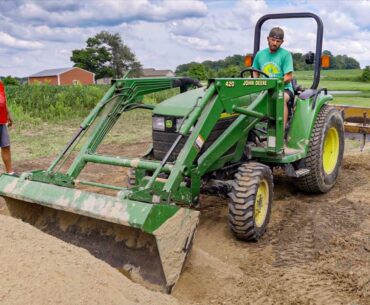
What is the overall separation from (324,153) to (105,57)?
6310cm

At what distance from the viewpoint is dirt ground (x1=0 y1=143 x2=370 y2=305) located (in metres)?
3.37

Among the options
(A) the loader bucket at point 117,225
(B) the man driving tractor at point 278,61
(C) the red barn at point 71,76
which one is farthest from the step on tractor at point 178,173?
(C) the red barn at point 71,76

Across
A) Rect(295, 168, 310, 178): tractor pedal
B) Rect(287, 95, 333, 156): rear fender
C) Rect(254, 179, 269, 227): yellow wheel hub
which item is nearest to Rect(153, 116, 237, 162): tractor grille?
Rect(254, 179, 269, 227): yellow wheel hub

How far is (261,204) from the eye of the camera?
5359 mm

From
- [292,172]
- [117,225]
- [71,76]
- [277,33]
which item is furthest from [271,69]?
[71,76]

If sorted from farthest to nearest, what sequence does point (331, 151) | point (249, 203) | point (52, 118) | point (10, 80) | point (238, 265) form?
point (10, 80)
point (52, 118)
point (331, 151)
point (249, 203)
point (238, 265)

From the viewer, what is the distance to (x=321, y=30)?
668 cm

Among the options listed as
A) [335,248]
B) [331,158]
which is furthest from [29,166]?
[335,248]

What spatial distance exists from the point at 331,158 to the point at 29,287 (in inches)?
205

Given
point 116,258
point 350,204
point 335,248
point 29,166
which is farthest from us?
point 29,166

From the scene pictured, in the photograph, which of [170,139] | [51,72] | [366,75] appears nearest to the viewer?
[170,139]

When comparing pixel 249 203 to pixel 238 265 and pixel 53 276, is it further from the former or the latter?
pixel 53 276

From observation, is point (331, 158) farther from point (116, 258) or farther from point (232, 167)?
point (116, 258)

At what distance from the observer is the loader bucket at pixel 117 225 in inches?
158
